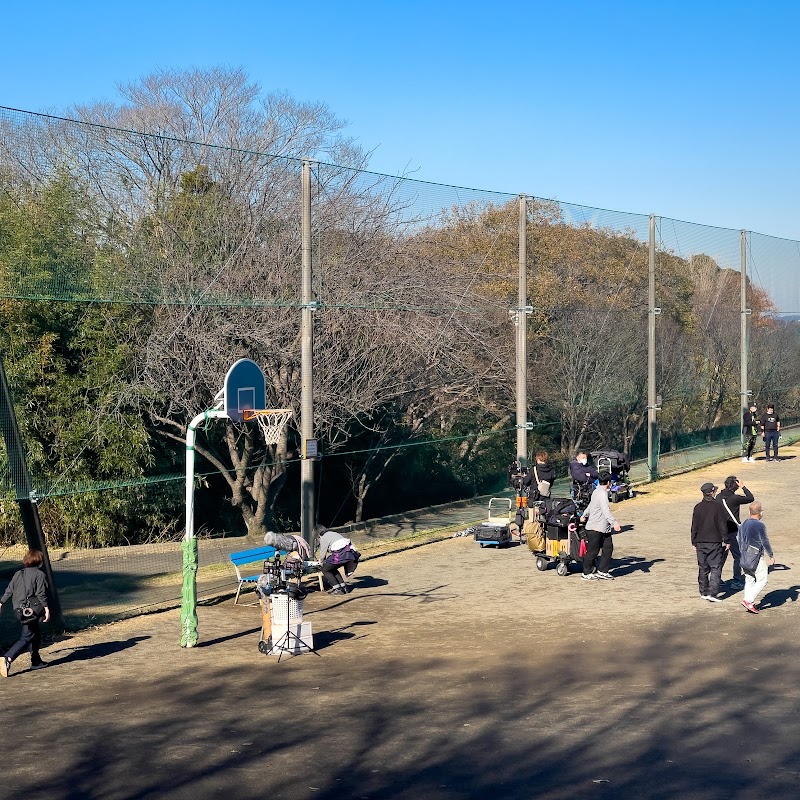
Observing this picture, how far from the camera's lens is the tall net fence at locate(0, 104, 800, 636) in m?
16.4

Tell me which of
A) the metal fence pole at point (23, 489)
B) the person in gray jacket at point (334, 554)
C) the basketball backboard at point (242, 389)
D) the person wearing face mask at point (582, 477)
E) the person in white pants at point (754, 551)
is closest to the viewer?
the basketball backboard at point (242, 389)

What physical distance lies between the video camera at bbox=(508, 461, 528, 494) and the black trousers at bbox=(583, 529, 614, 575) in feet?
12.7

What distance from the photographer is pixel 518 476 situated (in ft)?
70.6

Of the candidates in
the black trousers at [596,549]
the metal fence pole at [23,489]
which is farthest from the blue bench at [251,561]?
the black trousers at [596,549]

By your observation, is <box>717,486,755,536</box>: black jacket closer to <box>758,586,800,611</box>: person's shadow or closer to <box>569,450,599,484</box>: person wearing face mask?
<box>758,586,800,611</box>: person's shadow

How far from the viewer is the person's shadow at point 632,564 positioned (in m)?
17.8

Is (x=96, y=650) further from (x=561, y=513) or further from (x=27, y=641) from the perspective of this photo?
(x=561, y=513)

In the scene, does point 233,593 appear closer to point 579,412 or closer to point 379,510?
point 379,510

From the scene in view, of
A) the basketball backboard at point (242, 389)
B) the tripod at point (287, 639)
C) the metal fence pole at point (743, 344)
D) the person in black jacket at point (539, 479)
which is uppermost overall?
the metal fence pole at point (743, 344)

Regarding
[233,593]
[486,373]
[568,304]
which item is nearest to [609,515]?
[233,593]

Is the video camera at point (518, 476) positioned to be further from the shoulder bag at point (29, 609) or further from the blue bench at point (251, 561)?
the shoulder bag at point (29, 609)

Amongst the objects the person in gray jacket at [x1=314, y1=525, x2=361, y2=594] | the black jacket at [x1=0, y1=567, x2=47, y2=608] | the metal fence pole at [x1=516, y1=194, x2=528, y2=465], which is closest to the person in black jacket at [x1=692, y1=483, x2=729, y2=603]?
the person in gray jacket at [x1=314, y1=525, x2=361, y2=594]

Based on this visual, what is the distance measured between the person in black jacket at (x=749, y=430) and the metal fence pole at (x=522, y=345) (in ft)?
36.5

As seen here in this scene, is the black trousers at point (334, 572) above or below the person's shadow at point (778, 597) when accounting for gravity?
above
